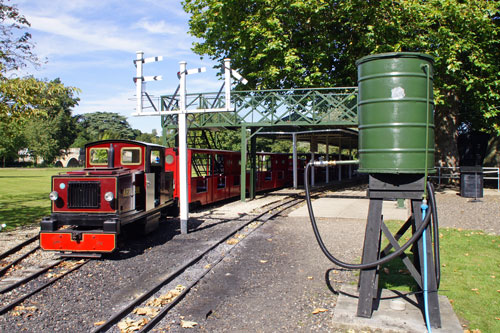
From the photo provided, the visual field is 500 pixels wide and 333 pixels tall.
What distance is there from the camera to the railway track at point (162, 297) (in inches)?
186


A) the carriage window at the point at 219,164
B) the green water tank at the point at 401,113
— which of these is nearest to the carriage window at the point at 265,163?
the carriage window at the point at 219,164

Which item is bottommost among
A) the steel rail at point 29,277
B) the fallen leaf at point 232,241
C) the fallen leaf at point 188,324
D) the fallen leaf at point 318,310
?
the fallen leaf at point 188,324

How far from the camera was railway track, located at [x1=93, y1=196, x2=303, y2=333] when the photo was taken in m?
4.72

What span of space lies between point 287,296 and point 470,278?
3.11 meters

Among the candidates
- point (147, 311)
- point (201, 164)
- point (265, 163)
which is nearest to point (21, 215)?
point (201, 164)

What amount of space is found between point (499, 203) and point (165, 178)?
44.3 ft

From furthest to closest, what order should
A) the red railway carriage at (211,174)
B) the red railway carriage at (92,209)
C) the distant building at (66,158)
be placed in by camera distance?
1. the distant building at (66,158)
2. the red railway carriage at (211,174)
3. the red railway carriage at (92,209)

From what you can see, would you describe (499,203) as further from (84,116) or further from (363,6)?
(84,116)

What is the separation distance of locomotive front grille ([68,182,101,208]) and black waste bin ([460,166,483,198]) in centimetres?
1634

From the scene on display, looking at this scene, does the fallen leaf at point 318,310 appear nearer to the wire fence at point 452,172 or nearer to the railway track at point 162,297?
the railway track at point 162,297

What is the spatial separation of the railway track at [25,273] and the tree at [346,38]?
1292cm

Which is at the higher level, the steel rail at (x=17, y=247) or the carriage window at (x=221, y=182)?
the carriage window at (x=221, y=182)

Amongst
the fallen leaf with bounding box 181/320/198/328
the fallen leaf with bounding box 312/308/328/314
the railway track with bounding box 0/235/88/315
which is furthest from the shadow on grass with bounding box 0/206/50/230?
the fallen leaf with bounding box 312/308/328/314

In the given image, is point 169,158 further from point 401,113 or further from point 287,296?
point 401,113
